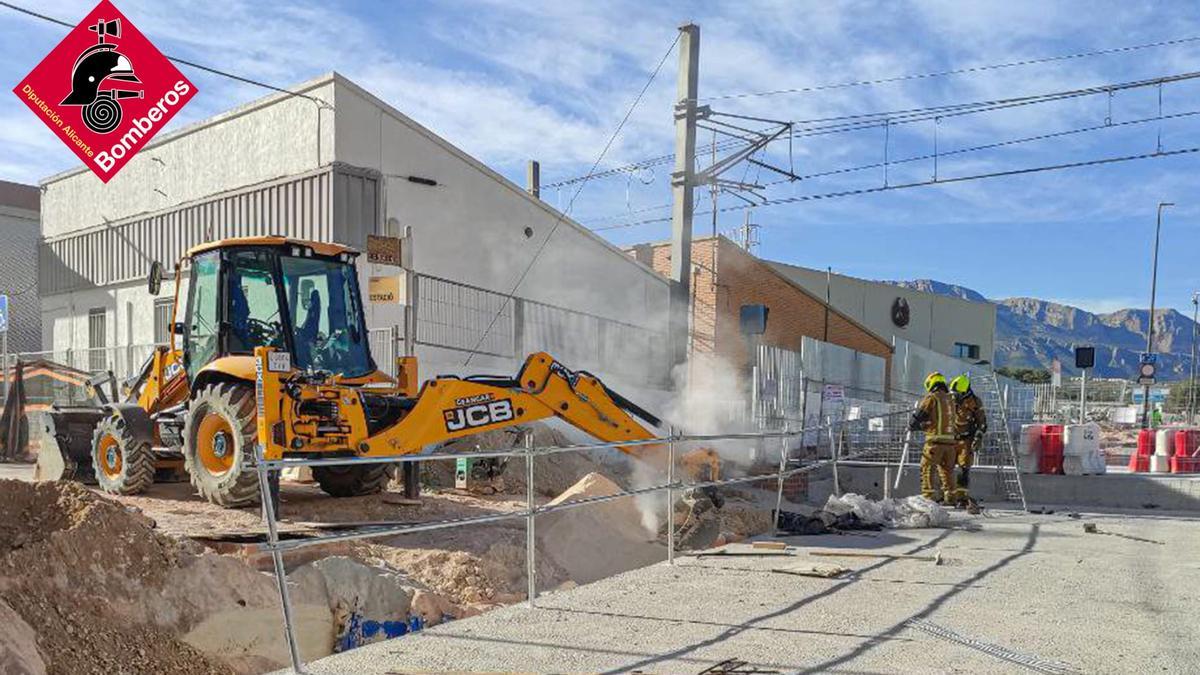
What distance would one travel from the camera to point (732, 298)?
21.8 metres

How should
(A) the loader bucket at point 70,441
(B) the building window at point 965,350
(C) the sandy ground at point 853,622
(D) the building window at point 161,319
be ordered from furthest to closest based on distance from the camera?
(B) the building window at point 965,350
(D) the building window at point 161,319
(A) the loader bucket at point 70,441
(C) the sandy ground at point 853,622

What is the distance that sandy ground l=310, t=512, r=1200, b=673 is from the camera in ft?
16.1

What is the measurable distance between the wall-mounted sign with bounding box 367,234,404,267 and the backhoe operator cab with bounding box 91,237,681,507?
220 cm

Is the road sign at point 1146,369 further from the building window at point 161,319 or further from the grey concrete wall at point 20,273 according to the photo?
the grey concrete wall at point 20,273

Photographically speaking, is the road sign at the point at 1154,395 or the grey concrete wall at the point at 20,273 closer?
the grey concrete wall at the point at 20,273

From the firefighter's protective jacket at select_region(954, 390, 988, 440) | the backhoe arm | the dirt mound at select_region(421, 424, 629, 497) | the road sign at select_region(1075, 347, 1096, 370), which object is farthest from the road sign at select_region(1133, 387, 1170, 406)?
the backhoe arm

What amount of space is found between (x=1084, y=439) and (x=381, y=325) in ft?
39.3

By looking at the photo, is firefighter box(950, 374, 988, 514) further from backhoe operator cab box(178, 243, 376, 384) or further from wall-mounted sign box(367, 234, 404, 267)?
wall-mounted sign box(367, 234, 404, 267)

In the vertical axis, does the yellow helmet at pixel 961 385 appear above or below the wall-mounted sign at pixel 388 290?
below

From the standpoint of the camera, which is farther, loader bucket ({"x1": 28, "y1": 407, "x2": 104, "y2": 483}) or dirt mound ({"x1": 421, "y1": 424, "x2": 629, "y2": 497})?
dirt mound ({"x1": 421, "y1": 424, "x2": 629, "y2": 497})

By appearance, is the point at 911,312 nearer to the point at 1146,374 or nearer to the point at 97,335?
the point at 1146,374

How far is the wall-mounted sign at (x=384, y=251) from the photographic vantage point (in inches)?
553

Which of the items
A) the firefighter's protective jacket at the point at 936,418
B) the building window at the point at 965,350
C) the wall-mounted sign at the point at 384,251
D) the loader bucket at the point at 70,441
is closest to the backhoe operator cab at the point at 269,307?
the loader bucket at the point at 70,441

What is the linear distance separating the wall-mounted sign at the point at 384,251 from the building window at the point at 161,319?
31.1 ft
